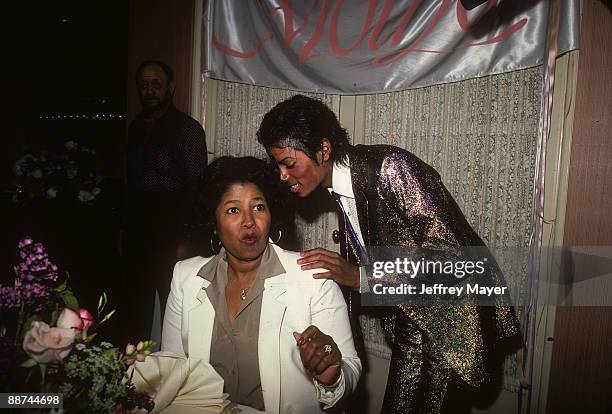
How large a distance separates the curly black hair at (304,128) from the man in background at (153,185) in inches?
9.7

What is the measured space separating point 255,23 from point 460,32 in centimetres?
64

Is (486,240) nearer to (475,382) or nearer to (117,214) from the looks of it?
(475,382)

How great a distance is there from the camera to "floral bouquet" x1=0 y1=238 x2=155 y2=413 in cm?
64

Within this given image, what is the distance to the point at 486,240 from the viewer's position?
1367mm

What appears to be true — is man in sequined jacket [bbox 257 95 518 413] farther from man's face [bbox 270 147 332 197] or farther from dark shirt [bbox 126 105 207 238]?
dark shirt [bbox 126 105 207 238]

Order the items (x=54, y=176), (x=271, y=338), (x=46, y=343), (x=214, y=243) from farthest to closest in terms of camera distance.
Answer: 1. (x=54, y=176)
2. (x=214, y=243)
3. (x=271, y=338)
4. (x=46, y=343)

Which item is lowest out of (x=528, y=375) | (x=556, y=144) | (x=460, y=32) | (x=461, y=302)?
(x=528, y=375)

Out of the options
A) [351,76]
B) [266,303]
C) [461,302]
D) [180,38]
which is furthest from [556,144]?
[180,38]

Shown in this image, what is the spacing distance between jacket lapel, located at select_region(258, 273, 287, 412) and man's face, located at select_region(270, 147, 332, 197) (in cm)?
27

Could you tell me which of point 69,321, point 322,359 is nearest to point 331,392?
point 322,359

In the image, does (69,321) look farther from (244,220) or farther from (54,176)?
(54,176)

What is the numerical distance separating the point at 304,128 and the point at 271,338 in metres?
0.56

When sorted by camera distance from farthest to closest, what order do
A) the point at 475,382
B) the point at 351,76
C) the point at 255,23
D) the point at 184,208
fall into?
the point at 255,23, the point at 351,76, the point at 184,208, the point at 475,382

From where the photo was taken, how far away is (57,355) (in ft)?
2.11
